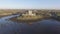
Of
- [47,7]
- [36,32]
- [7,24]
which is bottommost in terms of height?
[36,32]

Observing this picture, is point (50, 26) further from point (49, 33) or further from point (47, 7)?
Answer: point (47, 7)

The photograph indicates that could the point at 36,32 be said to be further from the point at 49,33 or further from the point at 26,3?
the point at 26,3

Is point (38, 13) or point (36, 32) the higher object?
point (38, 13)

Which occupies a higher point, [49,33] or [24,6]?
[24,6]

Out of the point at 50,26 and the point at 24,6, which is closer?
the point at 24,6

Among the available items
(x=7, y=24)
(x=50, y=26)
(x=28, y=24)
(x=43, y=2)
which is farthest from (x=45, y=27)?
(x=7, y=24)

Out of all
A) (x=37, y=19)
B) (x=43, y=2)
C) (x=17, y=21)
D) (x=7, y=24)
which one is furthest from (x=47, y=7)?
(x=7, y=24)
